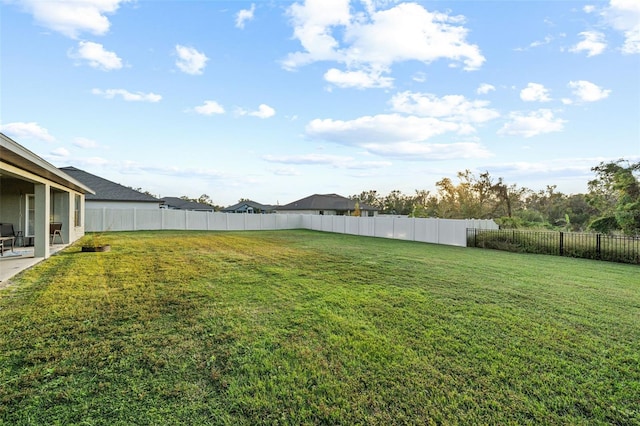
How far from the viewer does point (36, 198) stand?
7.93 metres

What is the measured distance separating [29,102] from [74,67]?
83.2 inches

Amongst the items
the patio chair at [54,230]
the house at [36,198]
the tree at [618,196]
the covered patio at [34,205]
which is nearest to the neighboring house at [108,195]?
the house at [36,198]

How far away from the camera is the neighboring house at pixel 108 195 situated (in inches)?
821

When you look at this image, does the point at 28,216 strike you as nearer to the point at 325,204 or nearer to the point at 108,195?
the point at 108,195

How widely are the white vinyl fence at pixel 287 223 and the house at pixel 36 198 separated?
1.63m

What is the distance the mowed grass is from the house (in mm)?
2336

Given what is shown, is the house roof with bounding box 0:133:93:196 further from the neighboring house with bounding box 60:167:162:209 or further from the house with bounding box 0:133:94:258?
the neighboring house with bounding box 60:167:162:209

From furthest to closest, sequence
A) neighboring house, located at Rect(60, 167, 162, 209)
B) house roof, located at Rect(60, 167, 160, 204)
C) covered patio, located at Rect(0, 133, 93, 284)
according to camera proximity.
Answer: neighboring house, located at Rect(60, 167, 162, 209) → house roof, located at Rect(60, 167, 160, 204) → covered patio, located at Rect(0, 133, 93, 284)

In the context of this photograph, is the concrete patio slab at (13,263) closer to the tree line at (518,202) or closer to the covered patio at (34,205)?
the covered patio at (34,205)

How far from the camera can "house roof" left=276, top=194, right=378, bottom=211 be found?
3550 centimetres

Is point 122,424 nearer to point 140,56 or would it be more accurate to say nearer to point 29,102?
point 140,56

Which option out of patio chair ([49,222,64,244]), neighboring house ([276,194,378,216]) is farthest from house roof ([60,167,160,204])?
neighboring house ([276,194,378,216])

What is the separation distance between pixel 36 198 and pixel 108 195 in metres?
15.4

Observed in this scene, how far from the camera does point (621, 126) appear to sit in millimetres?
12594
